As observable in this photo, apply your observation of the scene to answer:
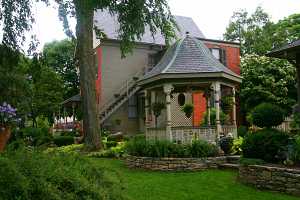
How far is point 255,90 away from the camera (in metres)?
30.1

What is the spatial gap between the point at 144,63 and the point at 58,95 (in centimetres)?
873

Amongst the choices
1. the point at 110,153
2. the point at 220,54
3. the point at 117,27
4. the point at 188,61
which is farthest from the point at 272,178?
the point at 220,54

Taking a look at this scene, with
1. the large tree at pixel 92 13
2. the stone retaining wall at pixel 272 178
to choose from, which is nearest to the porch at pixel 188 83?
the stone retaining wall at pixel 272 178

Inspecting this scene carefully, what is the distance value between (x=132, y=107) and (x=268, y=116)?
61.8ft

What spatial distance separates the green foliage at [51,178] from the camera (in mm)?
3482

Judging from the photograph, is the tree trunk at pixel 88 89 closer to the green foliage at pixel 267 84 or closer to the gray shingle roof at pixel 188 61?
the gray shingle roof at pixel 188 61

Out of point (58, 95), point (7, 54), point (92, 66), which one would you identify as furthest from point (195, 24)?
point (7, 54)

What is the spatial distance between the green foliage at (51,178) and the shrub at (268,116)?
714 centimetres

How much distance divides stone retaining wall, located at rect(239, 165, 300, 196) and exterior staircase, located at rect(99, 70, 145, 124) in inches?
707

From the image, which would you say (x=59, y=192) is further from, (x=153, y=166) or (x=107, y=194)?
(x=153, y=166)

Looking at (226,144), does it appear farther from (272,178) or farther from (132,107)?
(132,107)

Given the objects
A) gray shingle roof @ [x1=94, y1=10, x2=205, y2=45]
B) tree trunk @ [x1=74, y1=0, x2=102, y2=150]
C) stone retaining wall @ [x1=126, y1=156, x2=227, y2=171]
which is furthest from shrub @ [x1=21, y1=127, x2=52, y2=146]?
gray shingle roof @ [x1=94, y1=10, x2=205, y2=45]

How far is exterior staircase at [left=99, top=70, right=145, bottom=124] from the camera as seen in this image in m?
28.2

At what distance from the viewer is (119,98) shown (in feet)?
93.6
